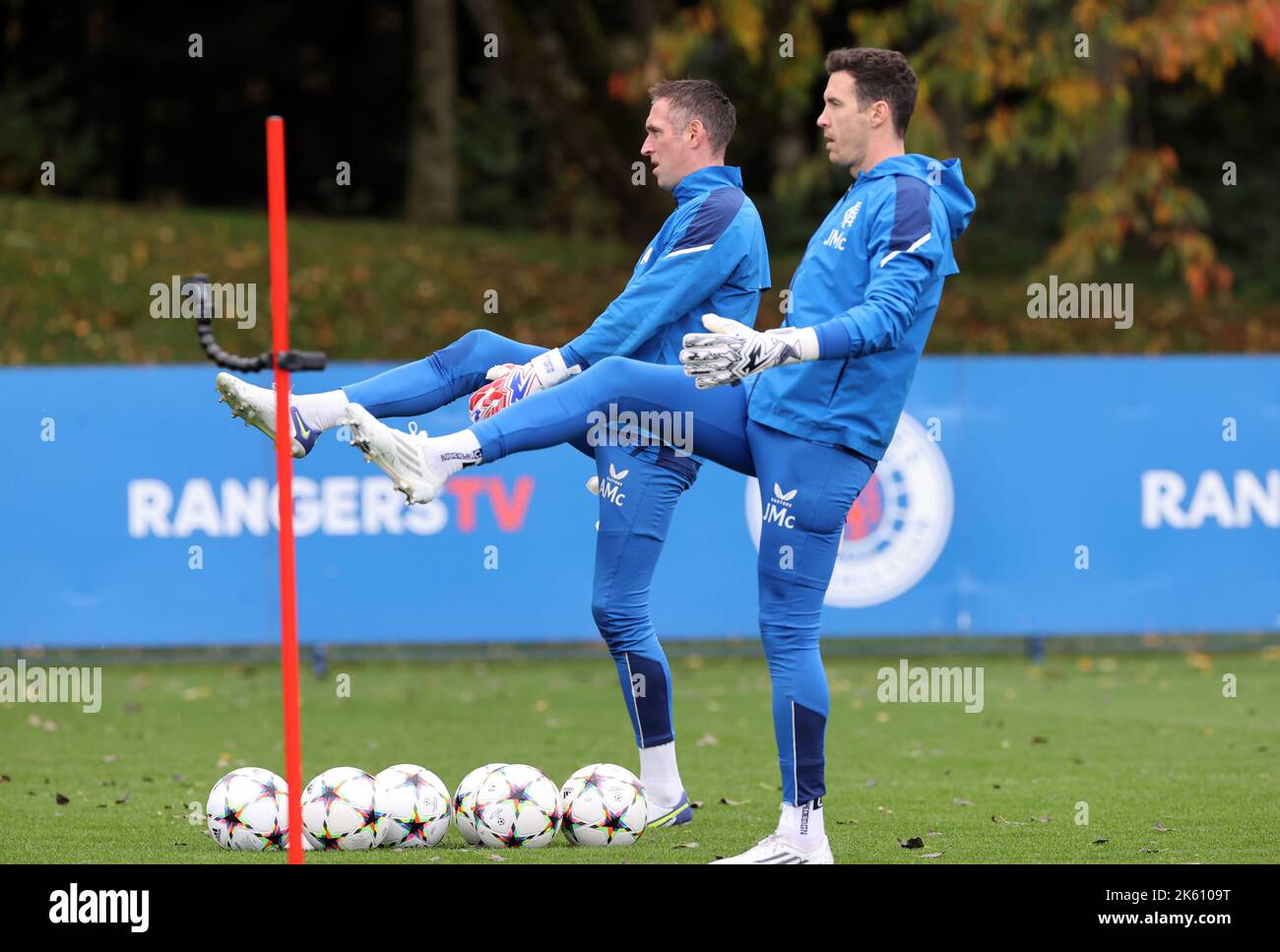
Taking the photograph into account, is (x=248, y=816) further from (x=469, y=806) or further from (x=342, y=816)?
(x=469, y=806)

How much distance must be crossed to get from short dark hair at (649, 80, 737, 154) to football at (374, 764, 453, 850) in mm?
2397

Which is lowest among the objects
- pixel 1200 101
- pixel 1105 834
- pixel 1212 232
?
pixel 1105 834

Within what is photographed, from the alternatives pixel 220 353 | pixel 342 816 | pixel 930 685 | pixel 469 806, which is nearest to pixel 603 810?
pixel 469 806

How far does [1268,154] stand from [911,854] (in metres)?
21.5

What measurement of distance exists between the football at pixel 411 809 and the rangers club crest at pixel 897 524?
5339mm

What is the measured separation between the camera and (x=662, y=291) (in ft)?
20.4

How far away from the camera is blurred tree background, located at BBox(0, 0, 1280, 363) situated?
1533cm

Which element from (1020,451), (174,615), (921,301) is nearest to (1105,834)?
(921,301)

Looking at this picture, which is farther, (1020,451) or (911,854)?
(1020,451)

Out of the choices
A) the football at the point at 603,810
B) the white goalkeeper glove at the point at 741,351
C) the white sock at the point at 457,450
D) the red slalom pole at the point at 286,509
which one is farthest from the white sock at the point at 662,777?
the red slalom pole at the point at 286,509

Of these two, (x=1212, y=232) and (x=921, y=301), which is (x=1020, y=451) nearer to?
(x=921, y=301)
